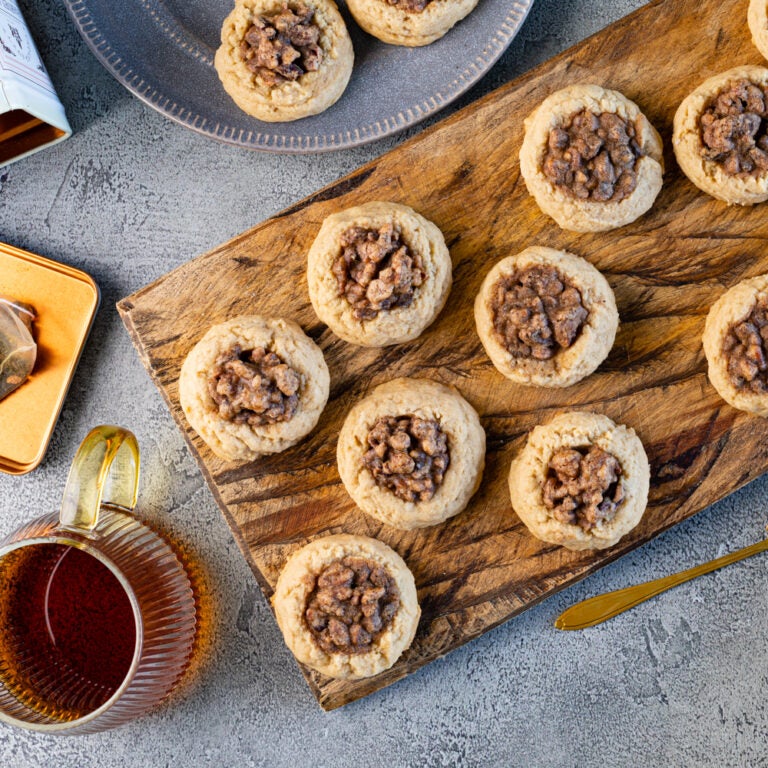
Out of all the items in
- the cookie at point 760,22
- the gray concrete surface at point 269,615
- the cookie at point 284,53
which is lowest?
the gray concrete surface at point 269,615

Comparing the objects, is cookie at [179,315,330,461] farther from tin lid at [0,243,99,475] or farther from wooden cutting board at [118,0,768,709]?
tin lid at [0,243,99,475]

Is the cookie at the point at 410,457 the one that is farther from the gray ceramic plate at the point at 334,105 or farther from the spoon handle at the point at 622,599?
the gray ceramic plate at the point at 334,105

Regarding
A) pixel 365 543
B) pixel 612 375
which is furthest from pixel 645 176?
pixel 365 543

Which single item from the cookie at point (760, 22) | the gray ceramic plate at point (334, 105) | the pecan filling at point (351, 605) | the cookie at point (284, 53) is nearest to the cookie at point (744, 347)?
the cookie at point (760, 22)

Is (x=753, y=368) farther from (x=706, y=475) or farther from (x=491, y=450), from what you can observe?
(x=491, y=450)

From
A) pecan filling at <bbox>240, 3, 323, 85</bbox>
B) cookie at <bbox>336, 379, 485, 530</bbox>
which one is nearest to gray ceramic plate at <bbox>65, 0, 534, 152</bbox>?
pecan filling at <bbox>240, 3, 323, 85</bbox>

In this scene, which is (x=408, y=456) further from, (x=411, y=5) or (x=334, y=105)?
(x=411, y=5)
